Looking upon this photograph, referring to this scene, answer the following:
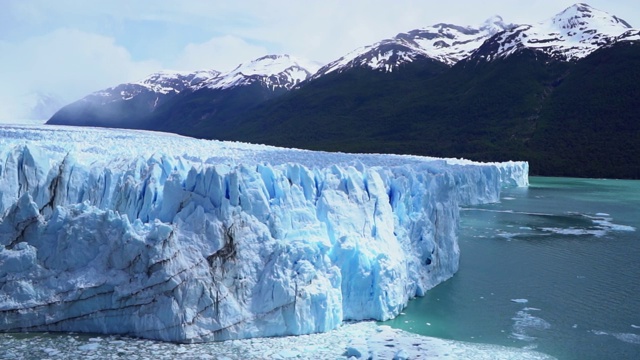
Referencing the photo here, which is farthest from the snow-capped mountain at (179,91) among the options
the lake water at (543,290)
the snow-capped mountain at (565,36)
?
the lake water at (543,290)

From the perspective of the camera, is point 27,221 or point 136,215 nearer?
point 27,221

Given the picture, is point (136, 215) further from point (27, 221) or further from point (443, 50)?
point (443, 50)

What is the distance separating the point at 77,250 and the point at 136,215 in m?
1.39

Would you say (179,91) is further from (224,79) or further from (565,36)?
(565,36)

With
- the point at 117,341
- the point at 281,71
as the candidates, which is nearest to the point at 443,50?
the point at 281,71

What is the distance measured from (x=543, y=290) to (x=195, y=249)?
24.9 ft

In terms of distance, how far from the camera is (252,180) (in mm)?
9586

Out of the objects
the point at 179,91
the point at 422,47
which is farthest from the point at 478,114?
the point at 179,91

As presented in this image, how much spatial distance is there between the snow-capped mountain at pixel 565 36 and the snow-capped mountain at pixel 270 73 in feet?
141

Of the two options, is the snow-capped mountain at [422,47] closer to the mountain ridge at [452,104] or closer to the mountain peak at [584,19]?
the mountain ridge at [452,104]

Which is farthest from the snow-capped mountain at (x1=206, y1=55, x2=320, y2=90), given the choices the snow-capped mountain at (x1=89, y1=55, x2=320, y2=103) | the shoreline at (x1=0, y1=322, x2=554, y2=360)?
the shoreline at (x1=0, y1=322, x2=554, y2=360)

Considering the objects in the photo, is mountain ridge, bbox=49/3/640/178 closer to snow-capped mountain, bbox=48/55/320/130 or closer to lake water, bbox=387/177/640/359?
snow-capped mountain, bbox=48/55/320/130

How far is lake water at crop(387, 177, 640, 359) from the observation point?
941 centimetres

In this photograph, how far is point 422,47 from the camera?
98.6 meters
